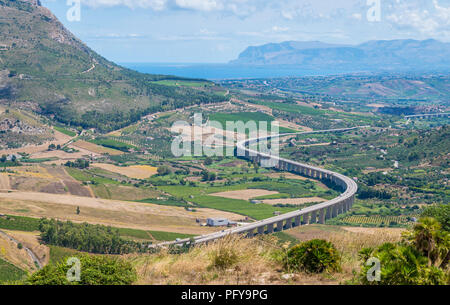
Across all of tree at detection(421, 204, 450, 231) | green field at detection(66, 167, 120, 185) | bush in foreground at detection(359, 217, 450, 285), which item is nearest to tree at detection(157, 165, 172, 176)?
green field at detection(66, 167, 120, 185)

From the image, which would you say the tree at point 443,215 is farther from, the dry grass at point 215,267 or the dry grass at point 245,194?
the dry grass at point 245,194

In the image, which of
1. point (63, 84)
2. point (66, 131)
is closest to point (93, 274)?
point (66, 131)

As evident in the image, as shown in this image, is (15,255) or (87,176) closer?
(15,255)

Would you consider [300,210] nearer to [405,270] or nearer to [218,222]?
[218,222]

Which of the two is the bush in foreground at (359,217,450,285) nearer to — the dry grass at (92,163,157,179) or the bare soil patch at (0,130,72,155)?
the dry grass at (92,163,157,179)

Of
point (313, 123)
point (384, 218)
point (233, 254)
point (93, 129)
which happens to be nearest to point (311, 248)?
point (233, 254)
